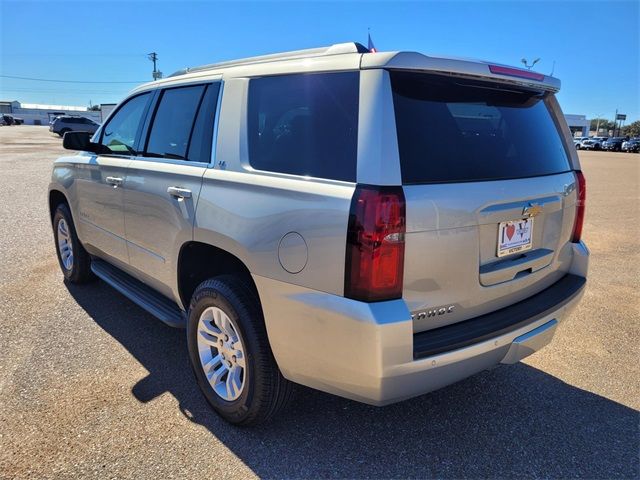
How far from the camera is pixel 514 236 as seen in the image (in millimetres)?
2477

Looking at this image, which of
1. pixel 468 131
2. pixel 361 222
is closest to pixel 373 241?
pixel 361 222

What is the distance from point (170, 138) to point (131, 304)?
6.27 feet

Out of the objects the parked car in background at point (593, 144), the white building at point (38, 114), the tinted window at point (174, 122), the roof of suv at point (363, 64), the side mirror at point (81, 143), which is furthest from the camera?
the white building at point (38, 114)

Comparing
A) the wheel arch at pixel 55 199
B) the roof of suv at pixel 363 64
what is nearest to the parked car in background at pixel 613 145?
the roof of suv at pixel 363 64

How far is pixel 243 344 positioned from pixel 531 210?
1.65 metres

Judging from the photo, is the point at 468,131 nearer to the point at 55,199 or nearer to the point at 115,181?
the point at 115,181

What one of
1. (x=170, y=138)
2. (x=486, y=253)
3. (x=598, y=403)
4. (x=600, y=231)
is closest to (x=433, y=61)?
(x=486, y=253)

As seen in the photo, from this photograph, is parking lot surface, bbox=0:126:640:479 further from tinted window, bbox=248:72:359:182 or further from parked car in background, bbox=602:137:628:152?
parked car in background, bbox=602:137:628:152

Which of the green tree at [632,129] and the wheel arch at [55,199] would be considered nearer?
the wheel arch at [55,199]

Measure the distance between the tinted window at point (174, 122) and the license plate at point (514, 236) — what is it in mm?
1972

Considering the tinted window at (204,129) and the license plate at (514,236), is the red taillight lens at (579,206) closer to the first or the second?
the license plate at (514,236)

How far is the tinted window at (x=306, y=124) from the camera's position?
219 centimetres

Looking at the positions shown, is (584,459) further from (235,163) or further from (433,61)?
(235,163)

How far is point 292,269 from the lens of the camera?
87.7 inches
